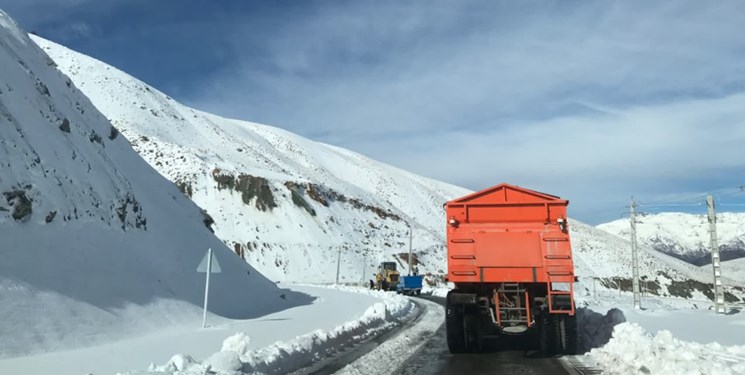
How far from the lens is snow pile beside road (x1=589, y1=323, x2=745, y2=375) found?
7.64 metres

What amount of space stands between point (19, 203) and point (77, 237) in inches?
67.6

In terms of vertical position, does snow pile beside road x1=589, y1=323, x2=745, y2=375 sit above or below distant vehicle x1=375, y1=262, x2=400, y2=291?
below

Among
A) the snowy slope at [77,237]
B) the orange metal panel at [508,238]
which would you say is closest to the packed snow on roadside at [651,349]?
the orange metal panel at [508,238]

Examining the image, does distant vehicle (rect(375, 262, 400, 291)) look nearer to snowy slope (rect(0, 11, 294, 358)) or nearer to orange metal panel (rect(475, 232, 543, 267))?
snowy slope (rect(0, 11, 294, 358))

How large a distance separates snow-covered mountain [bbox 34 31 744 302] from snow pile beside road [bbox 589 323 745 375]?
62.1 meters

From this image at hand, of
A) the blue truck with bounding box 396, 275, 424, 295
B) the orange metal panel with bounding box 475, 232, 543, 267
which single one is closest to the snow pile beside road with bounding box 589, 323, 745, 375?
the orange metal panel with bounding box 475, 232, 543, 267

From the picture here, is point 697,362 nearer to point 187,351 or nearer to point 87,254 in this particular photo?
point 187,351

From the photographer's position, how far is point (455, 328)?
38.9 ft

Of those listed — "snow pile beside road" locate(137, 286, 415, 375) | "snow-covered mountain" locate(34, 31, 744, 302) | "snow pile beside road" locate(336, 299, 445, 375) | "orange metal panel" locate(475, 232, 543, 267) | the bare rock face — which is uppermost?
"snow-covered mountain" locate(34, 31, 744, 302)

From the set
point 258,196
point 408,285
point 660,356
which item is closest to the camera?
point 660,356

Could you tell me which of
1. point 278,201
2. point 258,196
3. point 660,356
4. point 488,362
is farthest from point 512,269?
point 278,201

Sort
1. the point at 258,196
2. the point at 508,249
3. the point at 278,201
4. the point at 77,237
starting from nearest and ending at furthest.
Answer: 1. the point at 508,249
2. the point at 77,237
3. the point at 258,196
4. the point at 278,201

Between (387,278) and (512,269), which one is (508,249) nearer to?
(512,269)

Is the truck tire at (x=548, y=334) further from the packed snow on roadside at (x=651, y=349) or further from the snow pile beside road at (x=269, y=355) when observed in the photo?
the snow pile beside road at (x=269, y=355)
